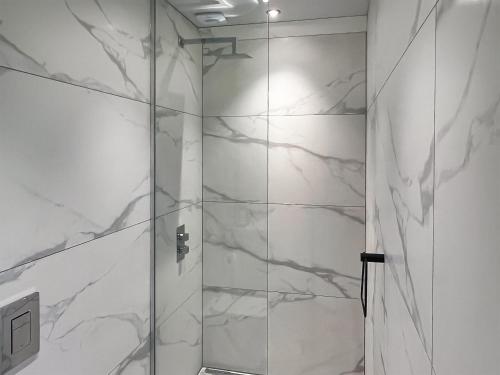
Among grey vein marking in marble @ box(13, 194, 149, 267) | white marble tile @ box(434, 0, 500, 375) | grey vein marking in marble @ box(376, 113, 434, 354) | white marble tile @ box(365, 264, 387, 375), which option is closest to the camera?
white marble tile @ box(434, 0, 500, 375)

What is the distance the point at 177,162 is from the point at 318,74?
0.70 metres

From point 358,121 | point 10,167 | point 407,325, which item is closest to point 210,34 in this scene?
point 358,121

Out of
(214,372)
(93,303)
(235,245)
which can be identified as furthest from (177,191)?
(214,372)

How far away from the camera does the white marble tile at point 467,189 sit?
12.7 inches

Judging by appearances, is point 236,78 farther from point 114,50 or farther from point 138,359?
point 138,359

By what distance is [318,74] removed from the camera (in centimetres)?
156

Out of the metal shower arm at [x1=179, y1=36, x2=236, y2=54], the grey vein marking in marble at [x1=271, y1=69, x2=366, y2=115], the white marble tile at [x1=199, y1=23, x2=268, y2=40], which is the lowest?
the grey vein marking in marble at [x1=271, y1=69, x2=366, y2=115]

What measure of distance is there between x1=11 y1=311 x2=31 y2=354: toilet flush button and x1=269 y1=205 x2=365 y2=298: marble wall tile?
933 mm

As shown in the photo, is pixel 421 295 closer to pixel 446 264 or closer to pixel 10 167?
pixel 446 264

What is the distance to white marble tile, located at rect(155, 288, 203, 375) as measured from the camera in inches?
68.0

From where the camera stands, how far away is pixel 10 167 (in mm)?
928

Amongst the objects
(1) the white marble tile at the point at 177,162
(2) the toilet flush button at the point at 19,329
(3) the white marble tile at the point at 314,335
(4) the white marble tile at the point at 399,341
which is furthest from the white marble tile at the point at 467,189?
(1) the white marble tile at the point at 177,162

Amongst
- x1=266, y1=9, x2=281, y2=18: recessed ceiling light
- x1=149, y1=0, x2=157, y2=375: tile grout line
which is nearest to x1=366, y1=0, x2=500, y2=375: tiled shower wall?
x1=266, y1=9, x2=281, y2=18: recessed ceiling light

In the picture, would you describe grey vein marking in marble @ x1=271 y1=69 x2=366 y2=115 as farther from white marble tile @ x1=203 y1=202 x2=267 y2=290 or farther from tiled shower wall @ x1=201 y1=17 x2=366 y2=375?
Result: white marble tile @ x1=203 y1=202 x2=267 y2=290
